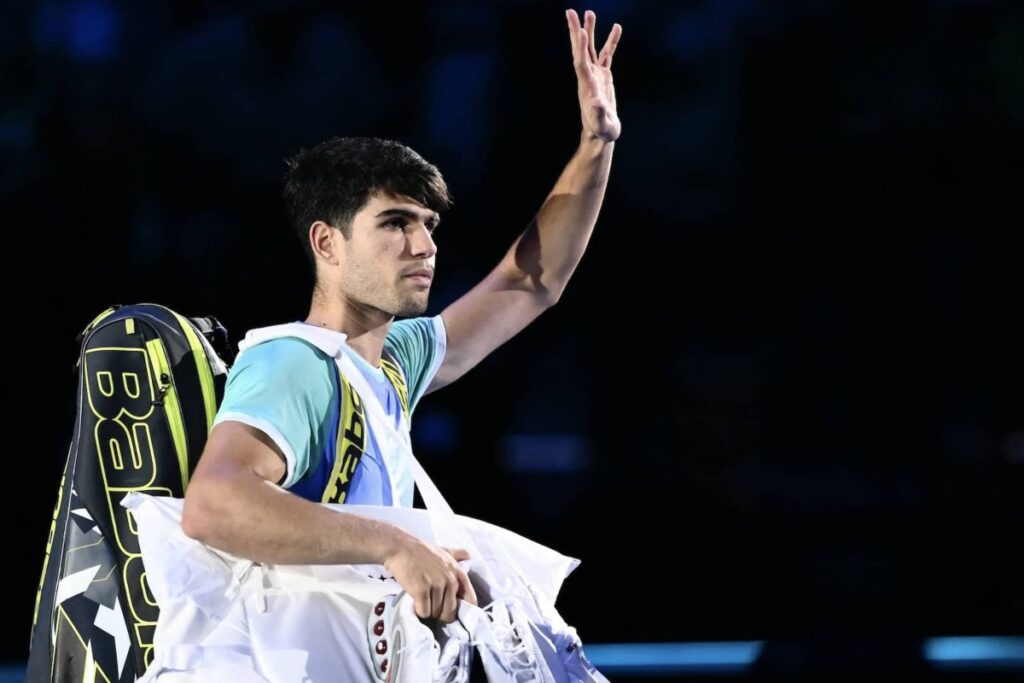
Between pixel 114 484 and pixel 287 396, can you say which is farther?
pixel 114 484

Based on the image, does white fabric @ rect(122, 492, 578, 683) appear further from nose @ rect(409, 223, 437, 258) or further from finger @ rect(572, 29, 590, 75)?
finger @ rect(572, 29, 590, 75)

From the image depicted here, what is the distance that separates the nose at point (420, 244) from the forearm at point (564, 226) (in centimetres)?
39

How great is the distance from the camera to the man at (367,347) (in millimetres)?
1489

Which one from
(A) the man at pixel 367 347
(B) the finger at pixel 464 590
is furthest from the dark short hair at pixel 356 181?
(B) the finger at pixel 464 590

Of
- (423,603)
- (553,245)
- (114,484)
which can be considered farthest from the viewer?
(553,245)

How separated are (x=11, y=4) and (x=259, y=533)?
7.02 feet

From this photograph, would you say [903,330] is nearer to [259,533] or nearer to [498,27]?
[498,27]

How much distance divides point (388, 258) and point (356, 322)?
0.35 feet

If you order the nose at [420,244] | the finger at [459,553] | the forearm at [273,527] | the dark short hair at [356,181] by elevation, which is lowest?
the finger at [459,553]

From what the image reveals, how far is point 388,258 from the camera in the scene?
5.95 ft

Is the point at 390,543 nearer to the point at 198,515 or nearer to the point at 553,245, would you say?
the point at 198,515

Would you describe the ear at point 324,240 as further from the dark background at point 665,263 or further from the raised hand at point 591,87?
the dark background at point 665,263

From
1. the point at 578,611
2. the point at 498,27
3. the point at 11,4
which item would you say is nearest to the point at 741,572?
the point at 578,611

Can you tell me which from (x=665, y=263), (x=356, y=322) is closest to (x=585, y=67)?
(x=356, y=322)
